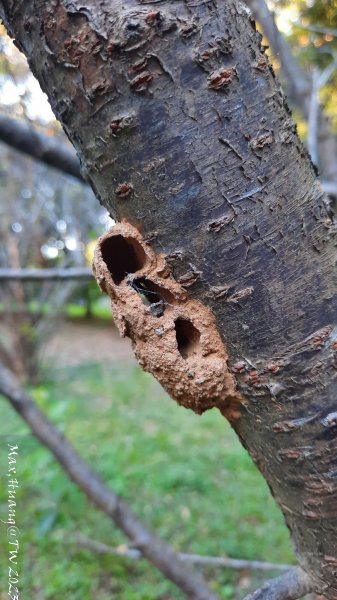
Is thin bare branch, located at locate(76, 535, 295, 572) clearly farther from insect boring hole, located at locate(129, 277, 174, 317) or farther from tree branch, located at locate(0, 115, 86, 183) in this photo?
tree branch, located at locate(0, 115, 86, 183)

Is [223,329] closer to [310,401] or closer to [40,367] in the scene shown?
[310,401]

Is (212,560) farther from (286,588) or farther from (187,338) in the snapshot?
(187,338)

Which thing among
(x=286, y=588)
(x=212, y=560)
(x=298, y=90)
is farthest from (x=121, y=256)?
(x=298, y=90)

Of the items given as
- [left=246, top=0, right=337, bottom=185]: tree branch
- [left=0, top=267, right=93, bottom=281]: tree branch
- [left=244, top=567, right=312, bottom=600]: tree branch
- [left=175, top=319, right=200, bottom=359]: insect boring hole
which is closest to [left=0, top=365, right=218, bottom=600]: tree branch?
[left=0, top=267, right=93, bottom=281]: tree branch

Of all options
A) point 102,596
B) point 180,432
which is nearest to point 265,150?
point 102,596

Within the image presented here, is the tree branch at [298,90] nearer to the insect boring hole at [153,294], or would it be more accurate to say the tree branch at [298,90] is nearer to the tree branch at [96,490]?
the tree branch at [96,490]

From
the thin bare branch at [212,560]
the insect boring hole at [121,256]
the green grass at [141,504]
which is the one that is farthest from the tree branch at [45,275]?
the insect boring hole at [121,256]

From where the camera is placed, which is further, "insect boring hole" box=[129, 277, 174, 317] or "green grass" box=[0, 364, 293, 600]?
"green grass" box=[0, 364, 293, 600]
